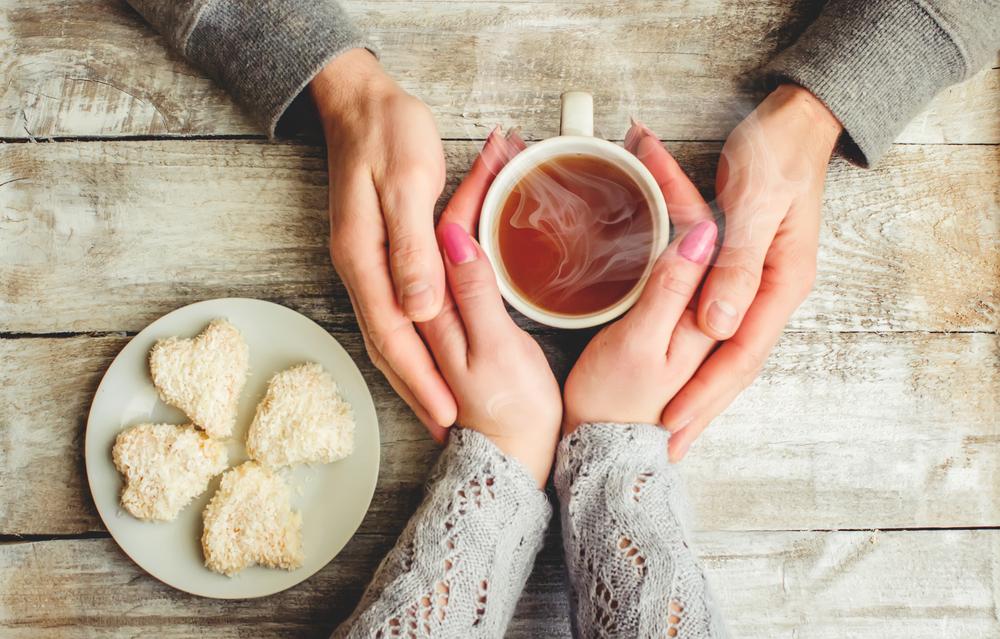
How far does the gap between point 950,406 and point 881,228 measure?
31cm

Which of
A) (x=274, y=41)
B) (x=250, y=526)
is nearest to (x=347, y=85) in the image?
(x=274, y=41)

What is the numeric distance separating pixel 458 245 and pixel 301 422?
13.5 inches

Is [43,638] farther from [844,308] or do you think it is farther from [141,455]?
[844,308]

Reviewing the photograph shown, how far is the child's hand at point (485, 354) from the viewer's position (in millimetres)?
953

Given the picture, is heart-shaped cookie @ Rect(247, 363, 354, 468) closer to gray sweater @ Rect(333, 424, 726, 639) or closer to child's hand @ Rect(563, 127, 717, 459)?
gray sweater @ Rect(333, 424, 726, 639)

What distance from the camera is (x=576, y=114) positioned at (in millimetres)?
941

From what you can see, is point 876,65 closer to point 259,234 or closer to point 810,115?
point 810,115

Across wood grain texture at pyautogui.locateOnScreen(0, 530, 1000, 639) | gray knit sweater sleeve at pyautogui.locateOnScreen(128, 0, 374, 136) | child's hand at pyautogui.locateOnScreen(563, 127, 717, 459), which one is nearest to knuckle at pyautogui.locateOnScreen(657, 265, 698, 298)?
child's hand at pyautogui.locateOnScreen(563, 127, 717, 459)

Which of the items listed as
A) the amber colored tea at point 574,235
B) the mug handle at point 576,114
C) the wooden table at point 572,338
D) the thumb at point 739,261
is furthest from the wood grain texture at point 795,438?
the mug handle at point 576,114

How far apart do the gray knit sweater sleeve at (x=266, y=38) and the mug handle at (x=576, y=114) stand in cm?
34

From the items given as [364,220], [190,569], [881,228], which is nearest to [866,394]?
[881,228]

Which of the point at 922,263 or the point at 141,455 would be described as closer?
the point at 141,455

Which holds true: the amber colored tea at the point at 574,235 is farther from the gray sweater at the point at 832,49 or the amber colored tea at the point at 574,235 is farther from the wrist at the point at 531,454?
the gray sweater at the point at 832,49

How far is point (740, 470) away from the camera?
1118 mm
